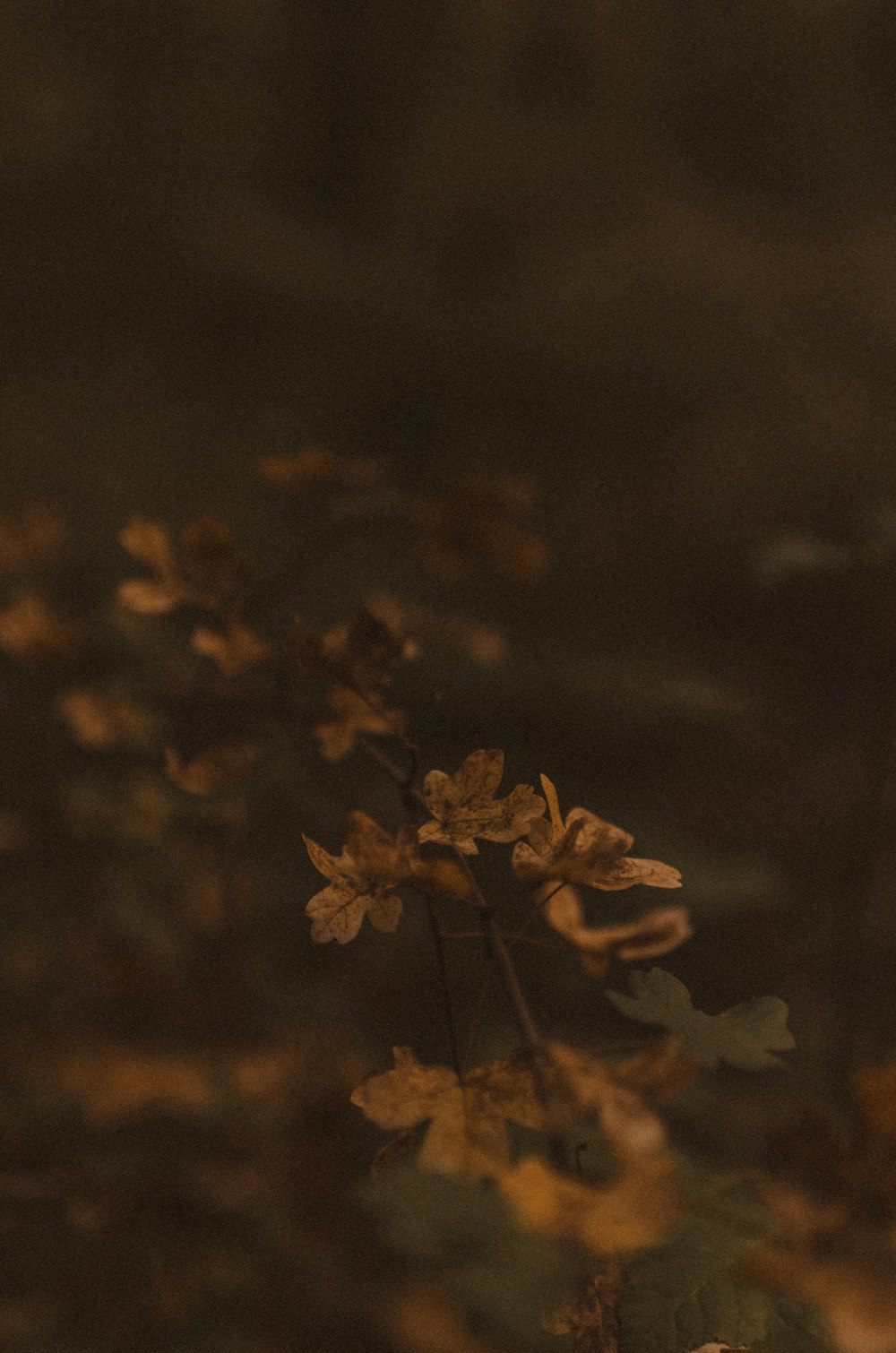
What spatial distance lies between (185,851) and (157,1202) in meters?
0.40

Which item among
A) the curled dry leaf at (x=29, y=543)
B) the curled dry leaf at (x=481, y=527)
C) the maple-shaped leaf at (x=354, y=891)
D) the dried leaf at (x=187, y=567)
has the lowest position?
the maple-shaped leaf at (x=354, y=891)

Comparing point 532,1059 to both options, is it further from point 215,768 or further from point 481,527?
point 481,527

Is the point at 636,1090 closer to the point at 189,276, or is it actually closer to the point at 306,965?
the point at 306,965

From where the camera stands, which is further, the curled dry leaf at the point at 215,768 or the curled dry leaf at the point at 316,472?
the curled dry leaf at the point at 316,472

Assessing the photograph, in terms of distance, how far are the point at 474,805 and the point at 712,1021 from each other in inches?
4.8

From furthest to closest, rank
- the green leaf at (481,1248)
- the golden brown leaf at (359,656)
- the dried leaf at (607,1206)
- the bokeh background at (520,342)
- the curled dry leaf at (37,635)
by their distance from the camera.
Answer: the bokeh background at (520,342) → the curled dry leaf at (37,635) → the green leaf at (481,1248) → the golden brown leaf at (359,656) → the dried leaf at (607,1206)

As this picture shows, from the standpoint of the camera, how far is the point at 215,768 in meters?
0.53

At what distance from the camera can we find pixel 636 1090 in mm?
275

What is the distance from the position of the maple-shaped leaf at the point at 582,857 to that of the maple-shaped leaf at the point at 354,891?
1.8 inches

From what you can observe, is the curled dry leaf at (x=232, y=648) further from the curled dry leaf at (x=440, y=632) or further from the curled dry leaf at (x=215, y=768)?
the curled dry leaf at (x=440, y=632)

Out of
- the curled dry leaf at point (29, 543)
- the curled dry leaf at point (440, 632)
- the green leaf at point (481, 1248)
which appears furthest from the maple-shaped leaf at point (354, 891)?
the curled dry leaf at point (29, 543)

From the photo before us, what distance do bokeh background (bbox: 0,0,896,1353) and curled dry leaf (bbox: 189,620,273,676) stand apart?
817 mm

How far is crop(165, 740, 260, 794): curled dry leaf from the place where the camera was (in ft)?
1.69

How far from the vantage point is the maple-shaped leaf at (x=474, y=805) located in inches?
13.7
